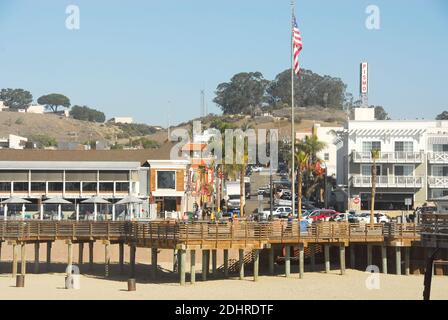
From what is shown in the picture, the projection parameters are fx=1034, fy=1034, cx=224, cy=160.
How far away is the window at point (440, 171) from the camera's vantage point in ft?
267

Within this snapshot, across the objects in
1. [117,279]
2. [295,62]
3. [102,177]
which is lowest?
[117,279]

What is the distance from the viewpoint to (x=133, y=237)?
55.2m

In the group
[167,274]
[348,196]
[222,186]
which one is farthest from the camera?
[222,186]

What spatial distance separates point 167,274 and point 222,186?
42.9 meters

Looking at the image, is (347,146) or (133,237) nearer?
(133,237)

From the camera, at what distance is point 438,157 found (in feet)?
266

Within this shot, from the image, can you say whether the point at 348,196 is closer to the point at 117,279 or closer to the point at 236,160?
the point at 236,160

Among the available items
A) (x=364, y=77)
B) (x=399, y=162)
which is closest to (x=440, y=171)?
(x=399, y=162)

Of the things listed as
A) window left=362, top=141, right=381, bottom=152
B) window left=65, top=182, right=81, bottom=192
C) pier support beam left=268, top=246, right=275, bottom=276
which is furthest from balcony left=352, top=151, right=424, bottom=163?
pier support beam left=268, top=246, right=275, bottom=276

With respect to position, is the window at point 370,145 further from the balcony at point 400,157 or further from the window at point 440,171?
the window at point 440,171

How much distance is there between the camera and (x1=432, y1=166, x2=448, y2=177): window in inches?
3206

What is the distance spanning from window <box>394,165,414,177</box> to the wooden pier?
23.9 m

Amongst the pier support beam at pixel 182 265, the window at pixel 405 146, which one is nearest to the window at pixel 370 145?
the window at pixel 405 146

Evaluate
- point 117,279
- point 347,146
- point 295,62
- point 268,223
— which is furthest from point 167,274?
point 347,146
